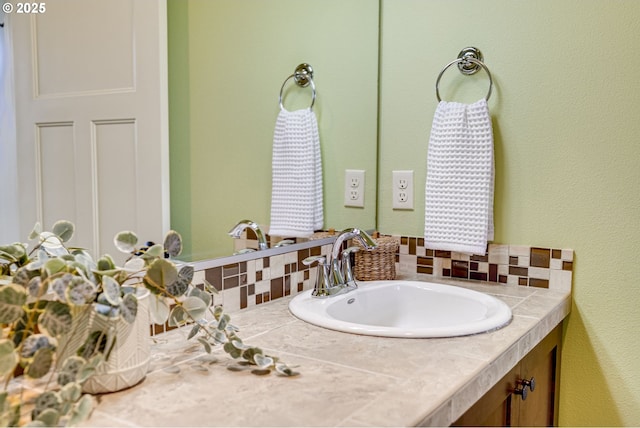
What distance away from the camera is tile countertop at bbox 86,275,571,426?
2.37 ft

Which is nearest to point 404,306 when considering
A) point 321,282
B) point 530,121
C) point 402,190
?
point 321,282

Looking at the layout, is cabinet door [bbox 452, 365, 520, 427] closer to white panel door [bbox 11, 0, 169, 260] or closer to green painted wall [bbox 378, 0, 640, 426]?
green painted wall [bbox 378, 0, 640, 426]

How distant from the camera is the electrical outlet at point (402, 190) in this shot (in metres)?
1.70

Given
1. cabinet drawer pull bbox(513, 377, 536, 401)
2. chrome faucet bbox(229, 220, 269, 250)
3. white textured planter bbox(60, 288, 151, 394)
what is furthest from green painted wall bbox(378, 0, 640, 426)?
white textured planter bbox(60, 288, 151, 394)

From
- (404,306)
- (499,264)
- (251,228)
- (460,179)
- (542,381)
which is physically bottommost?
(542,381)

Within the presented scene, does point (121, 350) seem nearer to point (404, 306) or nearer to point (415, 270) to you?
point (404, 306)

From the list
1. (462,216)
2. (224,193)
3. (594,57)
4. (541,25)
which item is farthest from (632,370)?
(224,193)

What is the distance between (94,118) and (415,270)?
1061 mm

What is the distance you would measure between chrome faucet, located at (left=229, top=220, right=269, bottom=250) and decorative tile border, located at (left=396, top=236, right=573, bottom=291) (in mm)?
535

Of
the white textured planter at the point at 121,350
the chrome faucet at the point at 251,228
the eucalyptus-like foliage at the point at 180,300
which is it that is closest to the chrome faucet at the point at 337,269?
the chrome faucet at the point at 251,228

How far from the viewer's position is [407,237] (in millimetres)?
1710

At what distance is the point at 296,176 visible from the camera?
1.54 m

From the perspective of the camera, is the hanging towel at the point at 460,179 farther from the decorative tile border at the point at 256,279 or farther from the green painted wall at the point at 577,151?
the decorative tile border at the point at 256,279

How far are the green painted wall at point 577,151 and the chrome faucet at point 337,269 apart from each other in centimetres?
43
